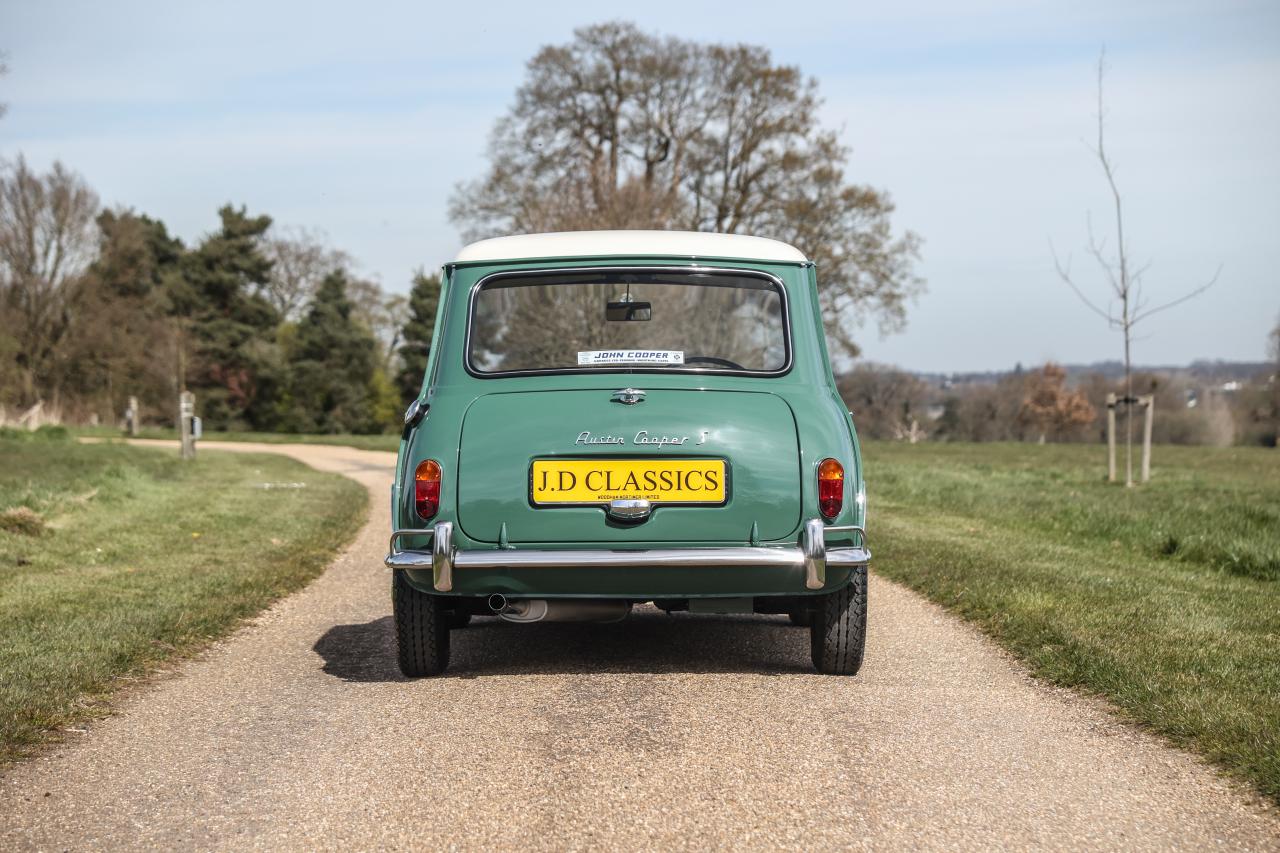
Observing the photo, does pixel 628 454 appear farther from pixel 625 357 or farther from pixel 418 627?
pixel 418 627

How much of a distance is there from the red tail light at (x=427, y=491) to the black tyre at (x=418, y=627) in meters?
0.42

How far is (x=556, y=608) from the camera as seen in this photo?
17.2 ft

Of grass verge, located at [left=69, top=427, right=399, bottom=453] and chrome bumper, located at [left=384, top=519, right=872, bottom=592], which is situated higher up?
chrome bumper, located at [left=384, top=519, right=872, bottom=592]

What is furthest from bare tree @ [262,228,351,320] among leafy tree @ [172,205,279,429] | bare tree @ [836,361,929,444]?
bare tree @ [836,361,929,444]

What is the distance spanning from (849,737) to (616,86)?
34850 millimetres

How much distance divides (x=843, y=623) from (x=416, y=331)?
2408 inches

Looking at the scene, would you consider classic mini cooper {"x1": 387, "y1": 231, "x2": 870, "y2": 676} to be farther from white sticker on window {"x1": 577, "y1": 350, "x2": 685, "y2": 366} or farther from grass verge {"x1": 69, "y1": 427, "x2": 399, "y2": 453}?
grass verge {"x1": 69, "y1": 427, "x2": 399, "y2": 453}

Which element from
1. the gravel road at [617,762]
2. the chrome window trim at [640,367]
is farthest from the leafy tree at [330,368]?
the chrome window trim at [640,367]

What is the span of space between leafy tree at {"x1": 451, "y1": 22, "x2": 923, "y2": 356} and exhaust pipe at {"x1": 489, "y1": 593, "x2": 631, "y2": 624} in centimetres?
3192

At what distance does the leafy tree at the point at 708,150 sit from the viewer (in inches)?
1464

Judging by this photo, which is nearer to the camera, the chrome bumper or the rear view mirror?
the chrome bumper

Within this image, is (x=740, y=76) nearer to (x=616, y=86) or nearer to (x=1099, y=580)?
(x=616, y=86)

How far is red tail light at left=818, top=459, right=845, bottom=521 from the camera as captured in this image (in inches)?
201

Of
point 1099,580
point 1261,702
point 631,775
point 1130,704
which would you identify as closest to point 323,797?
point 631,775
